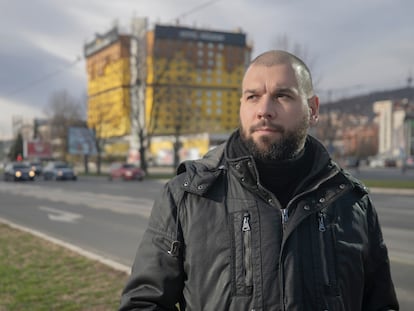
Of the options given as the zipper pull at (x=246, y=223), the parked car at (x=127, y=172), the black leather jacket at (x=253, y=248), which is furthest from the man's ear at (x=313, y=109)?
the parked car at (x=127, y=172)

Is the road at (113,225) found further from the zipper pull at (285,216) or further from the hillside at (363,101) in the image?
the hillside at (363,101)

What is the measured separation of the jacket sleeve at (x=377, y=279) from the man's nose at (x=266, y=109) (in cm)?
62

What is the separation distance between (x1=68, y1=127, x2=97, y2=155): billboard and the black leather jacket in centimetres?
5076

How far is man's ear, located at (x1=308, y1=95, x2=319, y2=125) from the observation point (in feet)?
6.21

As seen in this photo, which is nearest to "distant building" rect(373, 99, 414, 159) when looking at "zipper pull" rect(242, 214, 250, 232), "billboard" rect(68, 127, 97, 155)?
"billboard" rect(68, 127, 97, 155)

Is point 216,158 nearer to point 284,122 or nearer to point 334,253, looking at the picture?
point 284,122

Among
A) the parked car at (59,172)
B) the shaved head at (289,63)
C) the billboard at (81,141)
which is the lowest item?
the parked car at (59,172)

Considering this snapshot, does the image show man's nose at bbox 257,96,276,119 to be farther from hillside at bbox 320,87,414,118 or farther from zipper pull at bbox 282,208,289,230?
hillside at bbox 320,87,414,118

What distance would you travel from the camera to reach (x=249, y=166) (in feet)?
5.87

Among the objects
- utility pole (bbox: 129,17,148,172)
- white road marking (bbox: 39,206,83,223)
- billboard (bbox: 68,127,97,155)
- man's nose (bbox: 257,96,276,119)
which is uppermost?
utility pole (bbox: 129,17,148,172)

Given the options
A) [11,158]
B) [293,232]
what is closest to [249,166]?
[293,232]

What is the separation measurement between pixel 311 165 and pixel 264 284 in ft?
1.76

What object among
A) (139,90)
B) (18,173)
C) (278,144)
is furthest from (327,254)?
(139,90)

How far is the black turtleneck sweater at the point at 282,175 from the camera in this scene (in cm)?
180
